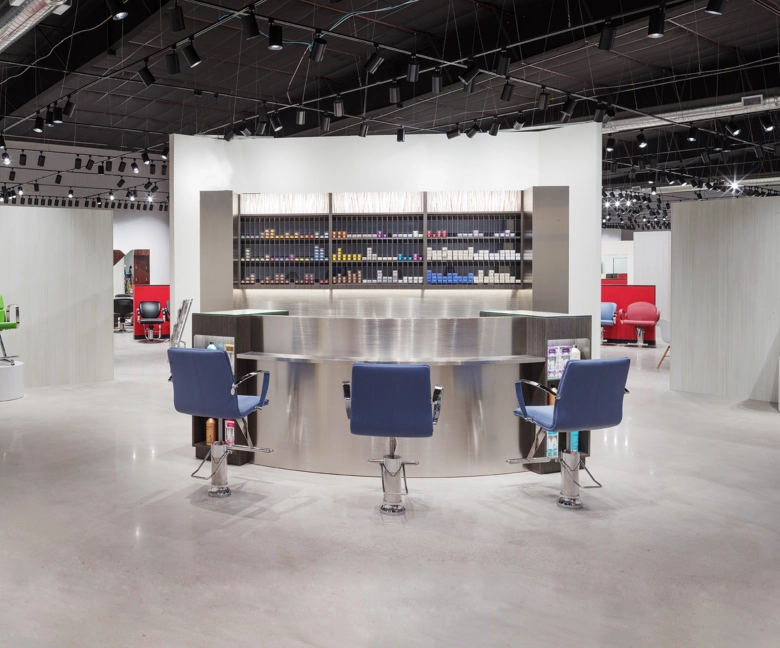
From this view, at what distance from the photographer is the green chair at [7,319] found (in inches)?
339

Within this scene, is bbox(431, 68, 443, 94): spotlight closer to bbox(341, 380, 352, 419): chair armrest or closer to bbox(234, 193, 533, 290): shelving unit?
bbox(234, 193, 533, 290): shelving unit

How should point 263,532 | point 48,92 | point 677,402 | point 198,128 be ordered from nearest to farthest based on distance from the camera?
point 263,532, point 677,402, point 48,92, point 198,128

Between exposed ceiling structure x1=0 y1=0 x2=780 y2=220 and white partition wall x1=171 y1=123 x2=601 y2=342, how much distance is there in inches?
13.8

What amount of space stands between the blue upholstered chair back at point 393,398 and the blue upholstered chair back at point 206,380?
93 cm

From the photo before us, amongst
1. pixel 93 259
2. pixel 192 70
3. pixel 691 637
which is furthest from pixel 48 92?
pixel 691 637

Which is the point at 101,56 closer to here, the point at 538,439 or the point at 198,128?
the point at 198,128

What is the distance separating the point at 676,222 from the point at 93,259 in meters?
8.37

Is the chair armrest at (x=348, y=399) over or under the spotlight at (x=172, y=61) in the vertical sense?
under

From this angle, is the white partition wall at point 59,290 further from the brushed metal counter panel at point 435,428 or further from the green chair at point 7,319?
the brushed metal counter panel at point 435,428

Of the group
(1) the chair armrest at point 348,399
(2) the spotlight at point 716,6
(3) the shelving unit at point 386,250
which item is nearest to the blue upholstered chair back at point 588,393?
(1) the chair armrest at point 348,399

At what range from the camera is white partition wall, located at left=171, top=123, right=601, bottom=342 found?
9.62 meters

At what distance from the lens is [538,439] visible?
17.4ft

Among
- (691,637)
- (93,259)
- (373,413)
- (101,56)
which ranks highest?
(101,56)

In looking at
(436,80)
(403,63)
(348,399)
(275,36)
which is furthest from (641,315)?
(348,399)
